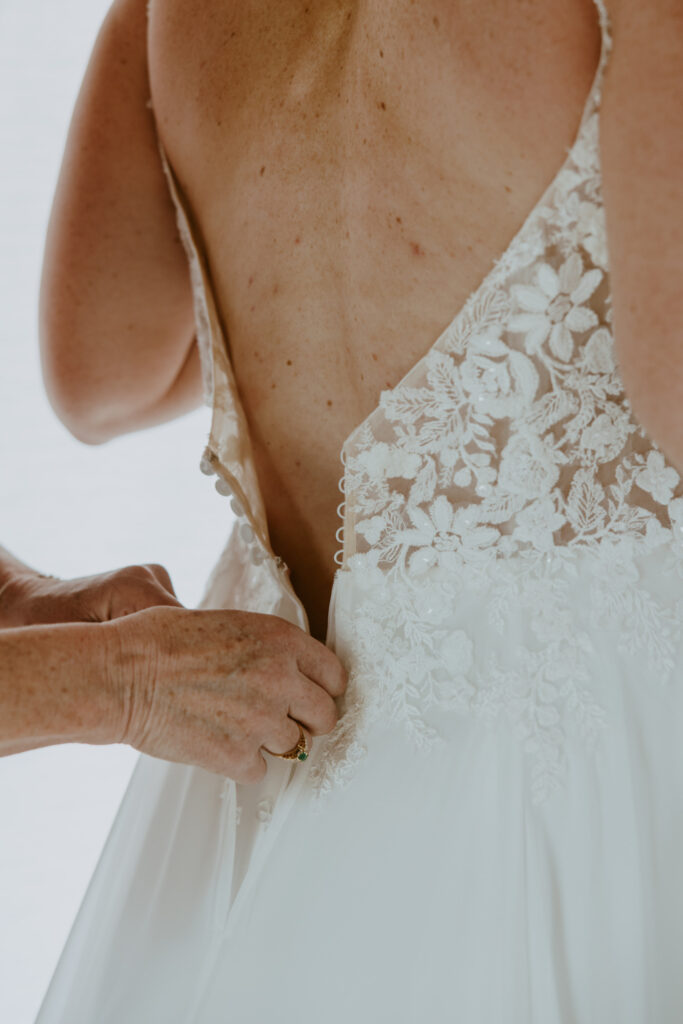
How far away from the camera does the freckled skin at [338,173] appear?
0.61m

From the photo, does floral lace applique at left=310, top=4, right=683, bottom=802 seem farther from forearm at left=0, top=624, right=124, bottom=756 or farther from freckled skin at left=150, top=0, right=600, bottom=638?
forearm at left=0, top=624, right=124, bottom=756

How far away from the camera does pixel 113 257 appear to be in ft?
3.46

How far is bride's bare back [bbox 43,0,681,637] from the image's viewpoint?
0.60 meters

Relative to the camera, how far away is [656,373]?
0.59 metres

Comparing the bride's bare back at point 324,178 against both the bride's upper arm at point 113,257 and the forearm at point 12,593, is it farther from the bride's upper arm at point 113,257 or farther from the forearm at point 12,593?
the forearm at point 12,593

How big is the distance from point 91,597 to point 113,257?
0.37 meters

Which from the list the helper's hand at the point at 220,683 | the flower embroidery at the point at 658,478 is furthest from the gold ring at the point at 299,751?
the flower embroidery at the point at 658,478

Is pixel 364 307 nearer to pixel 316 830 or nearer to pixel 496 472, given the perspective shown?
pixel 496 472

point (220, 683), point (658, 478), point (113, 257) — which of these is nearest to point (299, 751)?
point (220, 683)

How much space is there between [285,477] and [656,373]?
356 millimetres

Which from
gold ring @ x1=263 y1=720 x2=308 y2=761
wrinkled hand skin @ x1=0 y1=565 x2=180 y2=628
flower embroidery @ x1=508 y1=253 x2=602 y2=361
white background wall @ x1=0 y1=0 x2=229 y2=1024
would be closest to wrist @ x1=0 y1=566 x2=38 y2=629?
wrinkled hand skin @ x1=0 y1=565 x2=180 y2=628

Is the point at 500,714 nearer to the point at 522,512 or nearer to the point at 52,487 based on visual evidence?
the point at 522,512

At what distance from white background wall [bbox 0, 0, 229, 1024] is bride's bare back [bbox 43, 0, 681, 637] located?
1.04 m

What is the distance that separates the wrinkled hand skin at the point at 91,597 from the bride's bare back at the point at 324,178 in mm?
131
